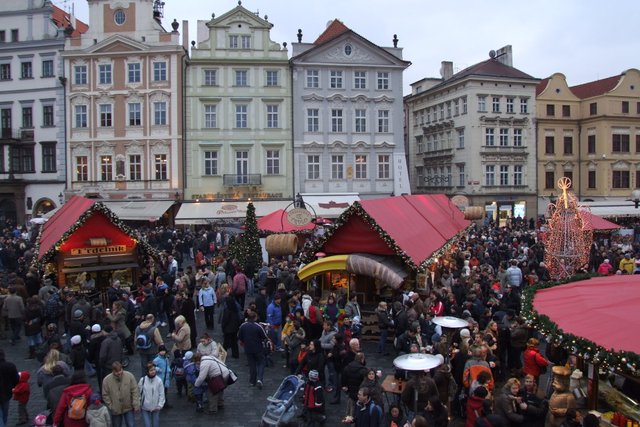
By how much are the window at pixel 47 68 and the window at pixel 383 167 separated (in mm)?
21718

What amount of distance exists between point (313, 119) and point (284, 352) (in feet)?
86.8

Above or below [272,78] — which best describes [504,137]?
below

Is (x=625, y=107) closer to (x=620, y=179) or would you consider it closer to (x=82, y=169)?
(x=620, y=179)

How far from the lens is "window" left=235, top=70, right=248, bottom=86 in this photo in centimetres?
3706

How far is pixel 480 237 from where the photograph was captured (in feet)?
92.5

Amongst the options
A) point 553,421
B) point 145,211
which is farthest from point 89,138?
point 553,421

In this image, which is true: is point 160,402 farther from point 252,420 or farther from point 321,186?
point 321,186

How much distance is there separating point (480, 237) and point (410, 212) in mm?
10672

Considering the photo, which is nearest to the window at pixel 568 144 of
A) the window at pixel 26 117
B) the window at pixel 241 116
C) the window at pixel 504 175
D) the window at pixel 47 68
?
the window at pixel 504 175

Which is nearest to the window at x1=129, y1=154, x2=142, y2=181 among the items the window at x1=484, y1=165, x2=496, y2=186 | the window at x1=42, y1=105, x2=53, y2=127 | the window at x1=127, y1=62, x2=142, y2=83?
the window at x1=127, y1=62, x2=142, y2=83

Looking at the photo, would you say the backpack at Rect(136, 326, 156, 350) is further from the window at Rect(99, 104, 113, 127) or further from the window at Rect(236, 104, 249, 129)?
the window at Rect(99, 104, 113, 127)

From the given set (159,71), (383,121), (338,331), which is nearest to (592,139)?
(383,121)

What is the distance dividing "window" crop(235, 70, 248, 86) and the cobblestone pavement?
2650 centimetres

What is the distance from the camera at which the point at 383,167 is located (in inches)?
1522
